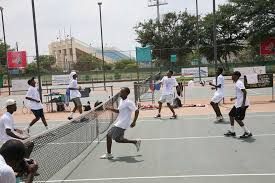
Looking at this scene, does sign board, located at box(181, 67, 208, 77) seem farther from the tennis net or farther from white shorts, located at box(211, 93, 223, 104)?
the tennis net

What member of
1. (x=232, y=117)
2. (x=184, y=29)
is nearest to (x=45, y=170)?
(x=232, y=117)

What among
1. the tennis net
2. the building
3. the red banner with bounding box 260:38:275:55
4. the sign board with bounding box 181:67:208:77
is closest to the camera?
the tennis net

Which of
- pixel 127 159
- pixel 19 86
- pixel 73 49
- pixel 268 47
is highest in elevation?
pixel 73 49

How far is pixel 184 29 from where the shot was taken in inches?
2808

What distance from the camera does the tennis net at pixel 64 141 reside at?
875cm

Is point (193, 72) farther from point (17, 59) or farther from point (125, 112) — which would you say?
point (125, 112)

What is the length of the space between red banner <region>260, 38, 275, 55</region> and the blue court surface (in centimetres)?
3898

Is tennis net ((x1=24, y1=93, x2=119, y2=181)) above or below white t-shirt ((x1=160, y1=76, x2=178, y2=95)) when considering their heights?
below

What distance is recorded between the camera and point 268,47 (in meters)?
53.2

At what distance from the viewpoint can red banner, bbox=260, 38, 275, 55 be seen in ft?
174

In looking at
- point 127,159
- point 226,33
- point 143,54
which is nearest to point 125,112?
point 127,159

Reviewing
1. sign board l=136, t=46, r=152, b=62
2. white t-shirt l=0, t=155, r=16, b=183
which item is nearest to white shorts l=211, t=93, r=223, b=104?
white t-shirt l=0, t=155, r=16, b=183

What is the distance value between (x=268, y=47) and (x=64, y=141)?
1787 inches

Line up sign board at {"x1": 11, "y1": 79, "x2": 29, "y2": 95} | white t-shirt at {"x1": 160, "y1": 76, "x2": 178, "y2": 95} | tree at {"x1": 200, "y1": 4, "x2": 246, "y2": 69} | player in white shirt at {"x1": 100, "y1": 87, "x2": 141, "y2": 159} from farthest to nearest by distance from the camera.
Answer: tree at {"x1": 200, "y1": 4, "x2": 246, "y2": 69} → sign board at {"x1": 11, "y1": 79, "x2": 29, "y2": 95} → white t-shirt at {"x1": 160, "y1": 76, "x2": 178, "y2": 95} → player in white shirt at {"x1": 100, "y1": 87, "x2": 141, "y2": 159}
